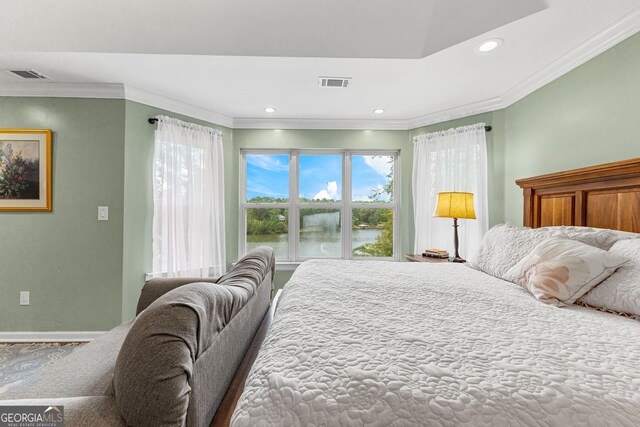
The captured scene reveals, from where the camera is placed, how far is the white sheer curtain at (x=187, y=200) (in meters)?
2.97

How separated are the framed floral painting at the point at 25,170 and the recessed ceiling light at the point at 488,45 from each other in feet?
12.6

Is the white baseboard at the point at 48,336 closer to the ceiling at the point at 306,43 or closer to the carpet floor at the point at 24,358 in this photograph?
the carpet floor at the point at 24,358

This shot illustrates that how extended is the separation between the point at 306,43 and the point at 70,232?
2.81m

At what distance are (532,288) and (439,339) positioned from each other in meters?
0.76

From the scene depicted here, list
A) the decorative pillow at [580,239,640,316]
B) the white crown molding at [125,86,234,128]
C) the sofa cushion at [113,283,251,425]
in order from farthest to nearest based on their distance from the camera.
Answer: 1. the white crown molding at [125,86,234,128]
2. the decorative pillow at [580,239,640,316]
3. the sofa cushion at [113,283,251,425]

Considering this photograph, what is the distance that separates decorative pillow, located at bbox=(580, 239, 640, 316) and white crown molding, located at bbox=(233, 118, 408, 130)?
269 cm

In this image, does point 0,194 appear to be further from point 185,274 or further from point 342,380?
point 342,380

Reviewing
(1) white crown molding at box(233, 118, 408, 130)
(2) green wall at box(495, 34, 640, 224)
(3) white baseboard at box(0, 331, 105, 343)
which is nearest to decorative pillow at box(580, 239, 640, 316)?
(2) green wall at box(495, 34, 640, 224)

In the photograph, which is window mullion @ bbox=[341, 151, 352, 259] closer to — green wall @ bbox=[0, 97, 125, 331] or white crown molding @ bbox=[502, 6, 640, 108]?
white crown molding @ bbox=[502, 6, 640, 108]

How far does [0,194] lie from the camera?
268 cm

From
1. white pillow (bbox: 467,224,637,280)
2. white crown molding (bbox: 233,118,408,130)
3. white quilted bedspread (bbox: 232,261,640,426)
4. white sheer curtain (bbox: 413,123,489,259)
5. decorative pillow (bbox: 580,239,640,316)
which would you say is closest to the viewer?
white quilted bedspread (bbox: 232,261,640,426)

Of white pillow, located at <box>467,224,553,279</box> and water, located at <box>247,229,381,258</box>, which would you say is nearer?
white pillow, located at <box>467,224,553,279</box>

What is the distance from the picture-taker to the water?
3715 mm

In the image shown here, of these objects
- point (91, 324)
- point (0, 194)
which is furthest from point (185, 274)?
point (0, 194)
